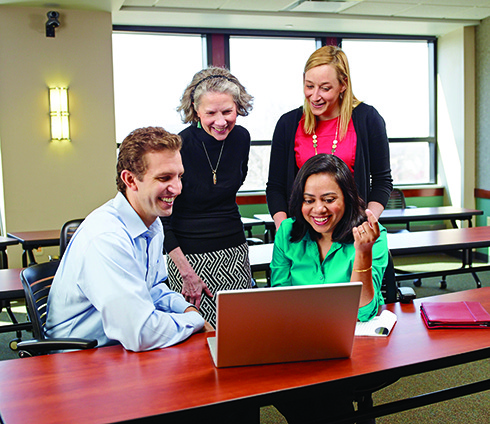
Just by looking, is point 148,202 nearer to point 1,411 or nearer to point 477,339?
point 1,411

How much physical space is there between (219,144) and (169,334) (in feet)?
2.94

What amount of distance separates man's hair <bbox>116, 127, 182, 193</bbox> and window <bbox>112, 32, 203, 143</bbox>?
15.1 feet

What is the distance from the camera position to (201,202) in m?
2.08

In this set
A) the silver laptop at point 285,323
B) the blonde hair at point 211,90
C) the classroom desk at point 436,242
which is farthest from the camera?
the classroom desk at point 436,242

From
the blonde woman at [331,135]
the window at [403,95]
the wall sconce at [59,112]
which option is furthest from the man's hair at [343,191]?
the window at [403,95]

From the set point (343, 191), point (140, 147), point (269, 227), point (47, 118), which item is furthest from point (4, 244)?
point (343, 191)

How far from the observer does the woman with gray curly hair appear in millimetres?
2020

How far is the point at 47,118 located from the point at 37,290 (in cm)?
A: 391

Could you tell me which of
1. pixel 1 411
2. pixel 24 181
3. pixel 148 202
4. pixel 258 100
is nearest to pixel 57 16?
pixel 24 181

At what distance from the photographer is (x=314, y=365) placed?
1319 mm

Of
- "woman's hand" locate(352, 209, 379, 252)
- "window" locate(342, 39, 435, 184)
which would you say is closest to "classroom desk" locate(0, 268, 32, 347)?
"woman's hand" locate(352, 209, 379, 252)

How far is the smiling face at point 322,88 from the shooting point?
2.04 meters

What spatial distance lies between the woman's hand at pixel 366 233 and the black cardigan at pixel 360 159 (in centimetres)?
59

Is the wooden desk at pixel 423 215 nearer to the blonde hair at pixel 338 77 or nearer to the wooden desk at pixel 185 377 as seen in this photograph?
the blonde hair at pixel 338 77
